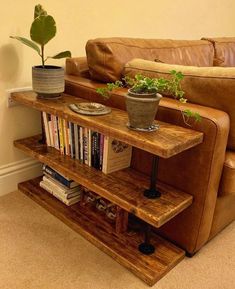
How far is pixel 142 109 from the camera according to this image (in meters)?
1.26

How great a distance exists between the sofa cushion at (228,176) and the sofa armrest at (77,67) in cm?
99

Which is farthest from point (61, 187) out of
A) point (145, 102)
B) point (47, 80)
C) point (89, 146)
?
point (145, 102)

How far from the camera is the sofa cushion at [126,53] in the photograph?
1.73 m

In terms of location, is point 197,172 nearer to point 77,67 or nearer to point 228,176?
point 228,176

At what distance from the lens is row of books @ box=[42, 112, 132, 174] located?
1552 mm

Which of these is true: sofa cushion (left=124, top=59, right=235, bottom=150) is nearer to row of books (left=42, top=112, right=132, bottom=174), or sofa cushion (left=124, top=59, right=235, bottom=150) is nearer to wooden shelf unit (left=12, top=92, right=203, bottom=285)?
wooden shelf unit (left=12, top=92, right=203, bottom=285)

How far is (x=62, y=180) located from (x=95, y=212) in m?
0.26

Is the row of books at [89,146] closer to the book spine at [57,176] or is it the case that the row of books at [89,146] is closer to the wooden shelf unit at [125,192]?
the wooden shelf unit at [125,192]

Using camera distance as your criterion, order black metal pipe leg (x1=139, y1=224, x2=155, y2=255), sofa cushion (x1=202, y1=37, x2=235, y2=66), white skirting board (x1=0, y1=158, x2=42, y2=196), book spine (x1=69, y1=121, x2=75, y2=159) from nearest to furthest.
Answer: black metal pipe leg (x1=139, y1=224, x2=155, y2=255)
book spine (x1=69, y1=121, x2=75, y2=159)
white skirting board (x1=0, y1=158, x2=42, y2=196)
sofa cushion (x1=202, y1=37, x2=235, y2=66)

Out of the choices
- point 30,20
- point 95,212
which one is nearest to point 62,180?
point 95,212

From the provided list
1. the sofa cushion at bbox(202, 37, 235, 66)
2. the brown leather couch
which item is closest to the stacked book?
the brown leather couch

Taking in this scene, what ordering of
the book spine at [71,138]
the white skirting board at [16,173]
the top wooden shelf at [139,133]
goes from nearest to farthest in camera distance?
the top wooden shelf at [139,133] → the book spine at [71,138] → the white skirting board at [16,173]

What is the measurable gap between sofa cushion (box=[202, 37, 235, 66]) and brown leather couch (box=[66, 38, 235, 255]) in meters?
1.06

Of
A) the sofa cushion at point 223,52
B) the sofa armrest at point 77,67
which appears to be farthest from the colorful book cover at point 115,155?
the sofa cushion at point 223,52
